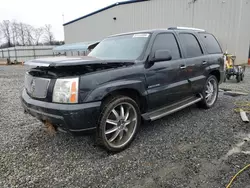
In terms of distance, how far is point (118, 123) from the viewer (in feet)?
9.33

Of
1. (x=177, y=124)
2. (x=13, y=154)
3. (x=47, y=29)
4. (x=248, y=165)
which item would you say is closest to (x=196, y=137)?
(x=177, y=124)

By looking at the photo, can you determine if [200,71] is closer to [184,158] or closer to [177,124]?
[177,124]

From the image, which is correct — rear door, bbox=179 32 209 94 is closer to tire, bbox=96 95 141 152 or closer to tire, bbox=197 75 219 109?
tire, bbox=197 75 219 109

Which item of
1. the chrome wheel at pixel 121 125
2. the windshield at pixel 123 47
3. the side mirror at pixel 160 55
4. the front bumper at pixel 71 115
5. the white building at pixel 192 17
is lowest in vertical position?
the chrome wheel at pixel 121 125

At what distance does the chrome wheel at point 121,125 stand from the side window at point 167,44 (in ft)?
4.08

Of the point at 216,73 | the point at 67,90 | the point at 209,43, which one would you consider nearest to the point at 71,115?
the point at 67,90

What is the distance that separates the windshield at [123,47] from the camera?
10.6ft

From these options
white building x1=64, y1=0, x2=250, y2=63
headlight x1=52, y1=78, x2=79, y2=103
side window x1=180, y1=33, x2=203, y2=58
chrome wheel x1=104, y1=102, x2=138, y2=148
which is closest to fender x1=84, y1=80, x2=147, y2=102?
headlight x1=52, y1=78, x2=79, y2=103

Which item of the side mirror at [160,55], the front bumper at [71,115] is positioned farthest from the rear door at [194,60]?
the front bumper at [71,115]

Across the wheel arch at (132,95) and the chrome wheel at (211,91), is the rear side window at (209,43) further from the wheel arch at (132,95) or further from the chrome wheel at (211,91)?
the wheel arch at (132,95)

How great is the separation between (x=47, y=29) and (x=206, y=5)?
57729mm

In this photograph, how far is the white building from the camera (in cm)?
1348

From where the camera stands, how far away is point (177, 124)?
380 centimetres

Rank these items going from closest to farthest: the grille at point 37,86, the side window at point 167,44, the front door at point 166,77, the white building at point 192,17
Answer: the grille at point 37,86
the front door at point 166,77
the side window at point 167,44
the white building at point 192,17
